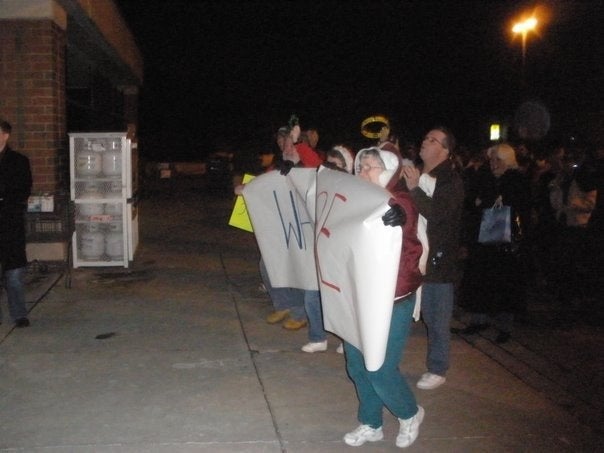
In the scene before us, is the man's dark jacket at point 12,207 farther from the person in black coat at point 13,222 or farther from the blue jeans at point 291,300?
the blue jeans at point 291,300

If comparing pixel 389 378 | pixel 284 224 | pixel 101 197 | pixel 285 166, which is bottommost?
pixel 389 378

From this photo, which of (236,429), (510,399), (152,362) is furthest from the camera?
(152,362)

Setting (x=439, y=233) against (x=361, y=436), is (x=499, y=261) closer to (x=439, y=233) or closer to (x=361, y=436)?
(x=439, y=233)

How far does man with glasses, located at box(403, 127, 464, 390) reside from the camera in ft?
16.8

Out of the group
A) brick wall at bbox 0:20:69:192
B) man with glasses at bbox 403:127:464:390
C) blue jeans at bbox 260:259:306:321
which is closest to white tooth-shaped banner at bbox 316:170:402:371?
man with glasses at bbox 403:127:464:390

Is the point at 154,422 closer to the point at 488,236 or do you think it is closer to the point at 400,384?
the point at 400,384

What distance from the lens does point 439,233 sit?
5156 mm

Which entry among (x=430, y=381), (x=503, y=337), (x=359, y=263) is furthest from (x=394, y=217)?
(x=503, y=337)

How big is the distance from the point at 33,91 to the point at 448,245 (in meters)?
6.77

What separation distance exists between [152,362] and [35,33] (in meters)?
5.72

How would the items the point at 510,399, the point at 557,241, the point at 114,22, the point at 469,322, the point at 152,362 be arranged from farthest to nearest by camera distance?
the point at 114,22
the point at 557,241
the point at 469,322
the point at 152,362
the point at 510,399

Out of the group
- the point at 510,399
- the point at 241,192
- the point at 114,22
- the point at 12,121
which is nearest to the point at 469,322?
the point at 510,399

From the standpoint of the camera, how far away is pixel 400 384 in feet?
13.8

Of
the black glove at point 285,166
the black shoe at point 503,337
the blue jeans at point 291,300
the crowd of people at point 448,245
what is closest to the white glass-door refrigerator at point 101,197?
the crowd of people at point 448,245
